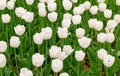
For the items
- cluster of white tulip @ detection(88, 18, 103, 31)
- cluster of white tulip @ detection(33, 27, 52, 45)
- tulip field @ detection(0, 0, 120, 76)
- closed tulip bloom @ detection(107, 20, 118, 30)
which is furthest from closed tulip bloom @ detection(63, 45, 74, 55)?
closed tulip bloom @ detection(107, 20, 118, 30)

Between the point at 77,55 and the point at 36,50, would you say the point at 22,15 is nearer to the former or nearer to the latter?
the point at 36,50

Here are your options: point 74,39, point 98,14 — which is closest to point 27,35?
point 74,39

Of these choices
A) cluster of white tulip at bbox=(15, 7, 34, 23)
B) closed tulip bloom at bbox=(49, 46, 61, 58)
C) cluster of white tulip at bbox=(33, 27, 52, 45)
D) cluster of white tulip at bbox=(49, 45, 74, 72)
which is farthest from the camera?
cluster of white tulip at bbox=(15, 7, 34, 23)

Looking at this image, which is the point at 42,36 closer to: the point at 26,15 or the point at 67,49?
the point at 67,49

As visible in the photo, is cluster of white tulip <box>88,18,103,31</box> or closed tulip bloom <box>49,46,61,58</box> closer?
closed tulip bloom <box>49,46,61,58</box>

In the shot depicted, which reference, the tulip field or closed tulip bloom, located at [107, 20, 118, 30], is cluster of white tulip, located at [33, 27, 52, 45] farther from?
closed tulip bloom, located at [107, 20, 118, 30]

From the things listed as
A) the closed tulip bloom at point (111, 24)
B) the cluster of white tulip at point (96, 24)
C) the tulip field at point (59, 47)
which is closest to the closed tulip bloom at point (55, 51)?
the tulip field at point (59, 47)

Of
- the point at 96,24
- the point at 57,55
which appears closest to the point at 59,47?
the point at 57,55
